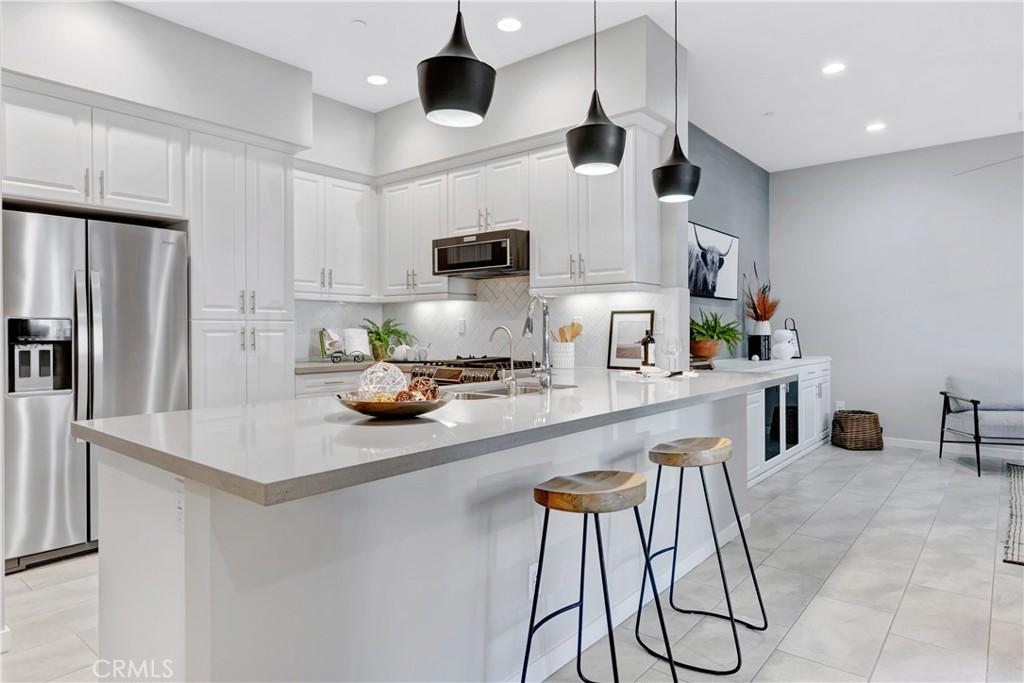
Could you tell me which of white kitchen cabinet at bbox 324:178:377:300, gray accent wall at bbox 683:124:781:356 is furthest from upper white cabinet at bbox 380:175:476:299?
gray accent wall at bbox 683:124:781:356

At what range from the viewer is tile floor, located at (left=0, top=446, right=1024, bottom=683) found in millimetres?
2113

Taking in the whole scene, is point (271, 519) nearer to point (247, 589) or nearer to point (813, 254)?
point (247, 589)

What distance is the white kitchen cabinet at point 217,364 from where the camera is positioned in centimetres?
359

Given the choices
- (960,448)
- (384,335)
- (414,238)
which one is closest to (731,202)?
(414,238)

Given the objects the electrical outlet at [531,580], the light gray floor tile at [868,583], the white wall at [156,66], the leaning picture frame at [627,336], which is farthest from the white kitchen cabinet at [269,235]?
the light gray floor tile at [868,583]

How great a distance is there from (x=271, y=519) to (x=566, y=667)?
4.35 ft

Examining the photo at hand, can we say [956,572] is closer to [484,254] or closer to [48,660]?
[484,254]

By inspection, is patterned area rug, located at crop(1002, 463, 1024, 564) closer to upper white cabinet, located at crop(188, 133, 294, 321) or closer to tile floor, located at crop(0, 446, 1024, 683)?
tile floor, located at crop(0, 446, 1024, 683)

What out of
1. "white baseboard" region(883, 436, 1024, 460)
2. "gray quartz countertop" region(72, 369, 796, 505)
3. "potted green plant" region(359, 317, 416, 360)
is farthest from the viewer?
"white baseboard" region(883, 436, 1024, 460)

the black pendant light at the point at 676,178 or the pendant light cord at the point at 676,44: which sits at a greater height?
the pendant light cord at the point at 676,44

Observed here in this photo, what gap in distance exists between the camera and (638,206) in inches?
143

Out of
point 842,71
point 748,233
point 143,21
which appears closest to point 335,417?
point 143,21

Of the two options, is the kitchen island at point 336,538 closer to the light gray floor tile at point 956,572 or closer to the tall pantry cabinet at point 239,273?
the light gray floor tile at point 956,572

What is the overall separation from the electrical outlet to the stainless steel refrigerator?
249cm
